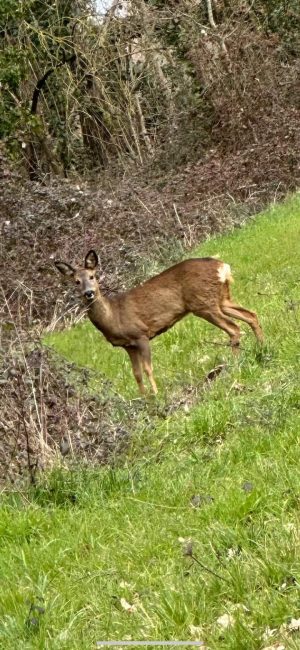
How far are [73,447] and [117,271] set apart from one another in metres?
9.32

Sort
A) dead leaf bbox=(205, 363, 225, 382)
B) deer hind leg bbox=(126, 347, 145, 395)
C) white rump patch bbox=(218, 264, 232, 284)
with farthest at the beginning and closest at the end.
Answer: white rump patch bbox=(218, 264, 232, 284), deer hind leg bbox=(126, 347, 145, 395), dead leaf bbox=(205, 363, 225, 382)

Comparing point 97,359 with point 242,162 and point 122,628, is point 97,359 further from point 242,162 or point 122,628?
point 242,162

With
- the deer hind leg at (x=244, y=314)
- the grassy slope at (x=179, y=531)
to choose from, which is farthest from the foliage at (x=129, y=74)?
the grassy slope at (x=179, y=531)

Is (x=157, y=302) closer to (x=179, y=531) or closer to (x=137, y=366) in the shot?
(x=137, y=366)

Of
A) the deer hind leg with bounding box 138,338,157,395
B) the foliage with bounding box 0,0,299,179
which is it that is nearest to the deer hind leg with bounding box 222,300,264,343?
the deer hind leg with bounding box 138,338,157,395

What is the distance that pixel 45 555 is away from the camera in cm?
480

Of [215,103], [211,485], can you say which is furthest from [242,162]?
[211,485]

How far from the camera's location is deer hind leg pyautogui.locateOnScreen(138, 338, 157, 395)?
29.4 feet

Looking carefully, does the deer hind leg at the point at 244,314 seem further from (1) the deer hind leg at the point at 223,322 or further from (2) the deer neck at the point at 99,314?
(2) the deer neck at the point at 99,314

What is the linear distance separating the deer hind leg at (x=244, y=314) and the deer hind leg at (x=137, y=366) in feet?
3.26

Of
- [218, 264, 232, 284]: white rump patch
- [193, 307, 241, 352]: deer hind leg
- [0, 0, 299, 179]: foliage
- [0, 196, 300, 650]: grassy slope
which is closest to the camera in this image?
[0, 196, 300, 650]: grassy slope

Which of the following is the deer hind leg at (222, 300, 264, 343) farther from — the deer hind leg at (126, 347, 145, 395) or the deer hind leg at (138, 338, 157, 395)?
the deer hind leg at (126, 347, 145, 395)

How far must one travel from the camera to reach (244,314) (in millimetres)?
9430

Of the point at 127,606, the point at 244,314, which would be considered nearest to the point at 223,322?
the point at 244,314
